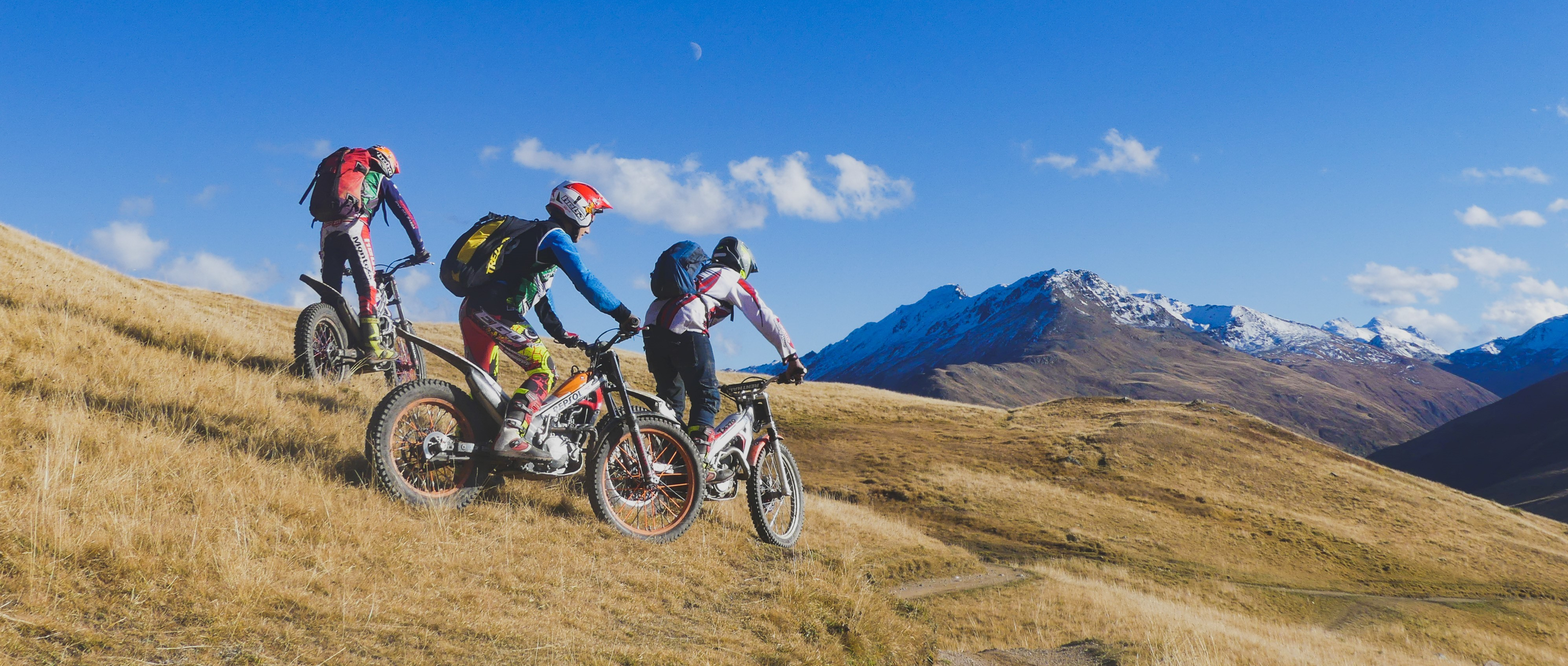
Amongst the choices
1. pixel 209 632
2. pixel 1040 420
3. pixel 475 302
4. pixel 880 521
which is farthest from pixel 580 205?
pixel 1040 420

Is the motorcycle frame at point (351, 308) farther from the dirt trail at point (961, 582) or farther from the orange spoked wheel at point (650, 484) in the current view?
the dirt trail at point (961, 582)

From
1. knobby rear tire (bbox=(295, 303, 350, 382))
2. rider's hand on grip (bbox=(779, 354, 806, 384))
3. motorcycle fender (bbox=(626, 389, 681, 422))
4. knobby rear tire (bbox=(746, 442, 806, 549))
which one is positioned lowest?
knobby rear tire (bbox=(746, 442, 806, 549))

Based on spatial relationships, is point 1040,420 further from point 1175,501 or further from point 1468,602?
point 1468,602

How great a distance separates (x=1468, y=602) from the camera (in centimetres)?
3067

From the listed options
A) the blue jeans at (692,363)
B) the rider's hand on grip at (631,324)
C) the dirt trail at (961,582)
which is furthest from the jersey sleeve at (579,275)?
the dirt trail at (961,582)

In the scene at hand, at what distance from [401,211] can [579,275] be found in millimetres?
4896

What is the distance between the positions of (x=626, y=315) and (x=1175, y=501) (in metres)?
37.7

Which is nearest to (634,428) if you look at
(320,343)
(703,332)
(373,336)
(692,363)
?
(692,363)

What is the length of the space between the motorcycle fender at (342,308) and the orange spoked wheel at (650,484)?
4.72 metres

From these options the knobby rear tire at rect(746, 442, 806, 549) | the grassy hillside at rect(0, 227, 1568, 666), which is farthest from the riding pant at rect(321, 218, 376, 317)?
the knobby rear tire at rect(746, 442, 806, 549)

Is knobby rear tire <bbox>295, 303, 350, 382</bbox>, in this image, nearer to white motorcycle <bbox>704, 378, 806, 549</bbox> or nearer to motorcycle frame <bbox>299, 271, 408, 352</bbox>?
motorcycle frame <bbox>299, 271, 408, 352</bbox>

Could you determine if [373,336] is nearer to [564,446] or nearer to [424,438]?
[424,438]

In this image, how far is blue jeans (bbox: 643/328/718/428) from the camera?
8.20m

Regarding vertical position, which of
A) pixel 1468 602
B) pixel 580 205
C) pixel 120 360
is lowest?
pixel 1468 602
